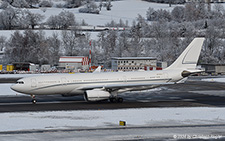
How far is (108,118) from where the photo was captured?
3512 centimetres

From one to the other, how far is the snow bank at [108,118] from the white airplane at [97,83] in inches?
258

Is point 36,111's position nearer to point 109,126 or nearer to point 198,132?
point 109,126

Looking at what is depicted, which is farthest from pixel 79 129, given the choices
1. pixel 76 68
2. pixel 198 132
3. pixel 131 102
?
pixel 76 68

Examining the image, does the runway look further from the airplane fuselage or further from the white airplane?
the airplane fuselage

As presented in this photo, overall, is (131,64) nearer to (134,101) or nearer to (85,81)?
(134,101)

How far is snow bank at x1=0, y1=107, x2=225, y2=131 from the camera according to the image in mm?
31734

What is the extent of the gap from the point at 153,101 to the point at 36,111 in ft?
53.8

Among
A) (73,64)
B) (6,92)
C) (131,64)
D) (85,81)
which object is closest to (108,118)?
(85,81)

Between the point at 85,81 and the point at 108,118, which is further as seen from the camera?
the point at 85,81

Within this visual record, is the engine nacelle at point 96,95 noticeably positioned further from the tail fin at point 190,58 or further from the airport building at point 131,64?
the airport building at point 131,64

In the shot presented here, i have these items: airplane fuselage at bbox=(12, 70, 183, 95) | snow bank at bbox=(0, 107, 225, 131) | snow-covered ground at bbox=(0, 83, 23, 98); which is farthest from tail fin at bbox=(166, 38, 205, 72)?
snow-covered ground at bbox=(0, 83, 23, 98)

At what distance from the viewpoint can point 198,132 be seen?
2853 cm

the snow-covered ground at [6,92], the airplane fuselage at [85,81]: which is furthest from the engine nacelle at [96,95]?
the snow-covered ground at [6,92]

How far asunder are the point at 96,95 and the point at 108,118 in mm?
10033
